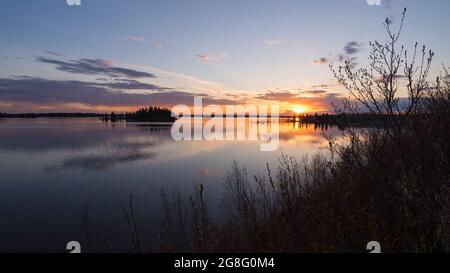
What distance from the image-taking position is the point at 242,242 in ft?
35.6

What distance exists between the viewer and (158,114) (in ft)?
640

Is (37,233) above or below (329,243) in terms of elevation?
below

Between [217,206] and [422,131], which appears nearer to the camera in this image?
[422,131]

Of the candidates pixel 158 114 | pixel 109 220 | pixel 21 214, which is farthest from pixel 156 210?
pixel 158 114

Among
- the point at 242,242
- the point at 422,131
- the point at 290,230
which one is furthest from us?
the point at 242,242

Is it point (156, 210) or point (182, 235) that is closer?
point (182, 235)

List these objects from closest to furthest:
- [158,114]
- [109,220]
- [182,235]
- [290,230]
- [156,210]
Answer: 1. [290,230]
2. [182,235]
3. [109,220]
4. [156,210]
5. [158,114]

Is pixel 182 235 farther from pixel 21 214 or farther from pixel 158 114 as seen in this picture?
pixel 158 114

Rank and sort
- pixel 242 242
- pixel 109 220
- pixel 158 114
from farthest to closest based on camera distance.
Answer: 1. pixel 158 114
2. pixel 109 220
3. pixel 242 242
